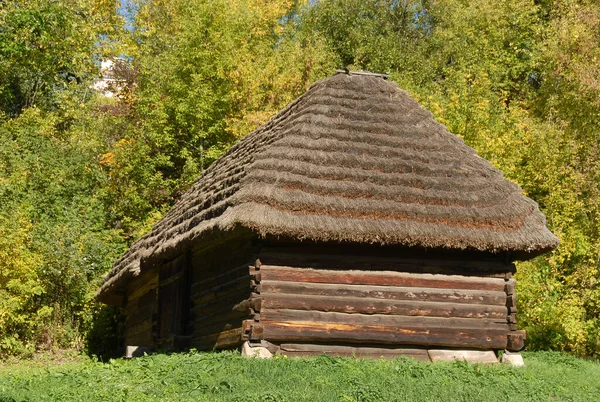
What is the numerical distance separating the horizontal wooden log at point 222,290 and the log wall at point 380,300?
0.46m

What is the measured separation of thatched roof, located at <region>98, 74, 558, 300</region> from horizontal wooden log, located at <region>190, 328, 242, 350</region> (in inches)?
64.9

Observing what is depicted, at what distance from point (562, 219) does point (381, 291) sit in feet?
32.3

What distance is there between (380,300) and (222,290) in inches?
110

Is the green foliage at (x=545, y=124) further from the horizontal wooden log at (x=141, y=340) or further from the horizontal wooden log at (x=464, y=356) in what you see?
the horizontal wooden log at (x=141, y=340)

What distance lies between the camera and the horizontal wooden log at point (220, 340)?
44.8 feet

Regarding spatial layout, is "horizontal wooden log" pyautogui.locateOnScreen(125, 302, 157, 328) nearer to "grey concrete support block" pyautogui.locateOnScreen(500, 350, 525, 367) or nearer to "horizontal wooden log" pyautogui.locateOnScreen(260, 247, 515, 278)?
"horizontal wooden log" pyautogui.locateOnScreen(260, 247, 515, 278)

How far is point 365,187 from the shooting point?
14273mm

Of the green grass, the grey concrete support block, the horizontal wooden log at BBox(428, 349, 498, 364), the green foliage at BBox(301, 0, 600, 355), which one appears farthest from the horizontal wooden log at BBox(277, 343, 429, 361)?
the green foliage at BBox(301, 0, 600, 355)

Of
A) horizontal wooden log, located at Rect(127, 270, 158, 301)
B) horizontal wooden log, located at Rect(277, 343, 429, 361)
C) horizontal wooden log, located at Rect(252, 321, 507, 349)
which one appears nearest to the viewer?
horizontal wooden log, located at Rect(252, 321, 507, 349)

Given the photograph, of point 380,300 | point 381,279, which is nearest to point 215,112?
point 381,279

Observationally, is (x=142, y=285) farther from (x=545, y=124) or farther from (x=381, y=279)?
(x=545, y=124)

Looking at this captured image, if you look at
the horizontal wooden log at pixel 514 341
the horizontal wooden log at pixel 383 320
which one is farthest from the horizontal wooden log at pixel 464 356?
the horizontal wooden log at pixel 383 320

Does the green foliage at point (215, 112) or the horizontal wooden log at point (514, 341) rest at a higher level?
the green foliage at point (215, 112)

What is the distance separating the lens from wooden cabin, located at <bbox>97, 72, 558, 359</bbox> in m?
13.5
